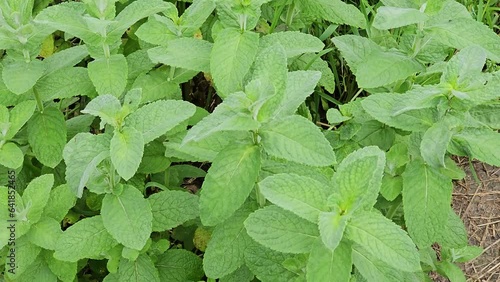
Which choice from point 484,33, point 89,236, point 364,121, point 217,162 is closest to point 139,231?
point 89,236

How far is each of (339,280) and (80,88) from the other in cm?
118

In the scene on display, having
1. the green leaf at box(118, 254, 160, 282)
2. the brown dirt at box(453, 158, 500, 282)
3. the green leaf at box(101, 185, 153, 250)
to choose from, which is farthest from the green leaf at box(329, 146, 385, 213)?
the brown dirt at box(453, 158, 500, 282)

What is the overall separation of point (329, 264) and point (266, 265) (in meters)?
0.38

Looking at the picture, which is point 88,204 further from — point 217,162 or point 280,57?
point 280,57

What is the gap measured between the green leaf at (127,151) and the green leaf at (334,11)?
1133 mm

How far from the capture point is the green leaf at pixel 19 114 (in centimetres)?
216

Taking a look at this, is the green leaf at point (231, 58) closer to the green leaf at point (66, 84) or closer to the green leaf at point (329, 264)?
the green leaf at point (66, 84)

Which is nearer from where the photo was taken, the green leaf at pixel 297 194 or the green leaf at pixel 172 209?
the green leaf at pixel 297 194

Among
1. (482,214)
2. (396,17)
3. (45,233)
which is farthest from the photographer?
(482,214)

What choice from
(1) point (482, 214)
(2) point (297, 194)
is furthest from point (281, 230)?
(1) point (482, 214)

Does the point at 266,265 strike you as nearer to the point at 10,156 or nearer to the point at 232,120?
the point at 232,120

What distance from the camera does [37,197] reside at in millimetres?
2053

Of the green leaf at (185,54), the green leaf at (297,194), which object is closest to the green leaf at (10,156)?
the green leaf at (185,54)

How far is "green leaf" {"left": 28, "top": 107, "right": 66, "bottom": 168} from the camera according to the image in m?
2.25
